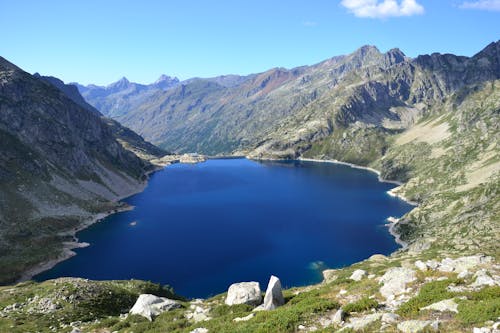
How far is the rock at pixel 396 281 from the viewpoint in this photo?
1163 inches

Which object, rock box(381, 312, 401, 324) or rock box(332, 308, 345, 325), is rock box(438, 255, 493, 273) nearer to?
rock box(381, 312, 401, 324)

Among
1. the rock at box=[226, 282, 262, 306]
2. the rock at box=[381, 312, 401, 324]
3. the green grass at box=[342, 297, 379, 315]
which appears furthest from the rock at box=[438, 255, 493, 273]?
the rock at box=[226, 282, 262, 306]

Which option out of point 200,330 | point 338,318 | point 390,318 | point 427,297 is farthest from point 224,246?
point 390,318

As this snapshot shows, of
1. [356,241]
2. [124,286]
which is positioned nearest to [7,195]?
[124,286]

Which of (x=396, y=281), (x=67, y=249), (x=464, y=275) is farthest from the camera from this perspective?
(x=67, y=249)

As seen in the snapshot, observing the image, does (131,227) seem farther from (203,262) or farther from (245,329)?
(245,329)

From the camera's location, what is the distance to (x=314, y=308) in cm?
2764

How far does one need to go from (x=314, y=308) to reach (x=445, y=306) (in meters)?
8.81

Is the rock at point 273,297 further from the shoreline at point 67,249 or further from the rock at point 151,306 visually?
the shoreline at point 67,249

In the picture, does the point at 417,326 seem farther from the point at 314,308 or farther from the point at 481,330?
the point at 314,308

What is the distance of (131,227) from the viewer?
573ft

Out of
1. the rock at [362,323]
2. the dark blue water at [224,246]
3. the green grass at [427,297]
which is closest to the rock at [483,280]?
the green grass at [427,297]

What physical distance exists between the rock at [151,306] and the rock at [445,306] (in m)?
27.0

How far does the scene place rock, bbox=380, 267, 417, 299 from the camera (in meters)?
29.5
